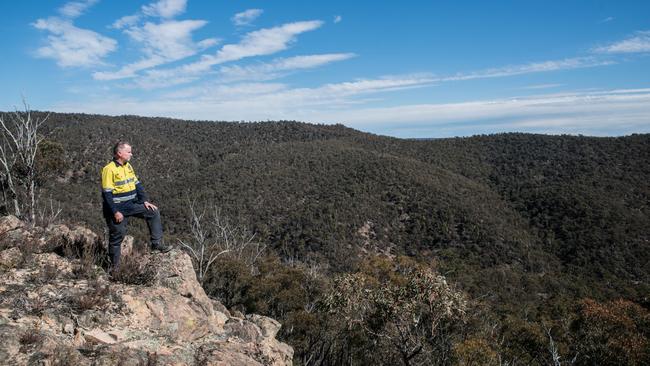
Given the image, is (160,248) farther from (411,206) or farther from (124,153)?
(411,206)

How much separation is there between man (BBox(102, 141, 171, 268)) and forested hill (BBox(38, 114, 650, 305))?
1222 inches

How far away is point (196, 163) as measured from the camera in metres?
77.1

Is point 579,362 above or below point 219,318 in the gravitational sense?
below

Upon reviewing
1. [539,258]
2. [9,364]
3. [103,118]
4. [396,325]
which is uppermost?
[103,118]

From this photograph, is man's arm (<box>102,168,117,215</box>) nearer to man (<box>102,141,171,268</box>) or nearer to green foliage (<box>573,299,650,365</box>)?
man (<box>102,141,171,268</box>)

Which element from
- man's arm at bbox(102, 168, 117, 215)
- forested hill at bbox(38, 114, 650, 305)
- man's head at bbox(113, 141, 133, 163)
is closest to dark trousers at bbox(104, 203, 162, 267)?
man's arm at bbox(102, 168, 117, 215)

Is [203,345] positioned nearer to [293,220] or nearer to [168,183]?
[293,220]

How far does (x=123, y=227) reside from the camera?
5816 mm

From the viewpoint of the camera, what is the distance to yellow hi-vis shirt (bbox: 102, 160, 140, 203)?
18.8ft

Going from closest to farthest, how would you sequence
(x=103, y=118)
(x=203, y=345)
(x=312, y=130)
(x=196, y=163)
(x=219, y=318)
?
1. (x=203, y=345)
2. (x=219, y=318)
3. (x=196, y=163)
4. (x=103, y=118)
5. (x=312, y=130)

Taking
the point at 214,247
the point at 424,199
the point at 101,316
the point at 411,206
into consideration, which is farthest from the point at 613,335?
the point at 424,199

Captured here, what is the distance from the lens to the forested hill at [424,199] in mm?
46719

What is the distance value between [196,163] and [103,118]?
24617 mm

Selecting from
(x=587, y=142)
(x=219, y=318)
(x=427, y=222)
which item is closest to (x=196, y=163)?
(x=427, y=222)
